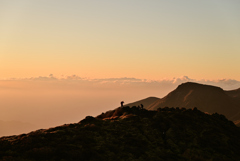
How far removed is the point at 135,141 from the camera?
4941 cm

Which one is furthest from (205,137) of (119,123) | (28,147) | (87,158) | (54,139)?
(28,147)

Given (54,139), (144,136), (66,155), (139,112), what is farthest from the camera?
(139,112)

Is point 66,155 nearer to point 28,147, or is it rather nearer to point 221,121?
point 28,147

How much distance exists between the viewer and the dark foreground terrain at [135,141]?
134 feet

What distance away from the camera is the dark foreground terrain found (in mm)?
40938

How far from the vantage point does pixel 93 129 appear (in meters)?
53.4

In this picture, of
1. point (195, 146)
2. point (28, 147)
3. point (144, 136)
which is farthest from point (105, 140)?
point (195, 146)

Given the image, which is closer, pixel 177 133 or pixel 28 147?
pixel 28 147

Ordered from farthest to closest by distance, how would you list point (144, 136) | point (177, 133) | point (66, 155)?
1. point (177, 133)
2. point (144, 136)
3. point (66, 155)

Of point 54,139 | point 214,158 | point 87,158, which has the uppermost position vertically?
point 54,139

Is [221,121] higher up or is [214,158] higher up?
[221,121]

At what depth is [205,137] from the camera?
5562cm

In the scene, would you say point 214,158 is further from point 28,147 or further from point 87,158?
point 28,147

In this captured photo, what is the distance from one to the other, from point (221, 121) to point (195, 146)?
77.3 ft
